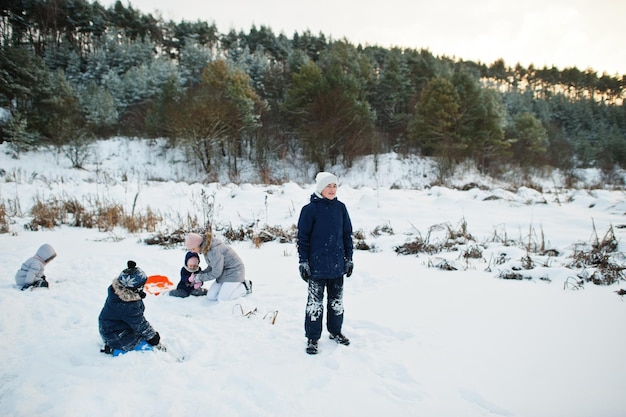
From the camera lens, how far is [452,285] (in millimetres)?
4195

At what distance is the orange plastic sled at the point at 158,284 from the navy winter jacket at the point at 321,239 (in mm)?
2320

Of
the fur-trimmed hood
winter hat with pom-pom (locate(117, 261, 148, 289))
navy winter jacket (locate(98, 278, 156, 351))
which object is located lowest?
navy winter jacket (locate(98, 278, 156, 351))

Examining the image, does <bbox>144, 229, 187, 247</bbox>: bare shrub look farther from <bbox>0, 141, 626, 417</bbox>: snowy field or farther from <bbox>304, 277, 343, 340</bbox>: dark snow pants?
<bbox>304, 277, 343, 340</bbox>: dark snow pants

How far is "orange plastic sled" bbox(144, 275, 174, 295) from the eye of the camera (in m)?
4.19

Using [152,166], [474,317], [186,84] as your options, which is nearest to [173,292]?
[474,317]

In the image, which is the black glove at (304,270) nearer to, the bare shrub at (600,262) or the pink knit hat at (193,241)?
the pink knit hat at (193,241)

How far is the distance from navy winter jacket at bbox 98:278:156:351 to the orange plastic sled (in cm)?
141

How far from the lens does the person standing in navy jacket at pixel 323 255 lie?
2951 millimetres

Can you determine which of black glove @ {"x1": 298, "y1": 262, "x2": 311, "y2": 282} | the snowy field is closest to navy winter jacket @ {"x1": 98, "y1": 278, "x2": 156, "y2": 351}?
the snowy field

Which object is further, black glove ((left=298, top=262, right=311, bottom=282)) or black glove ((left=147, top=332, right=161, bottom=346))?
black glove ((left=298, top=262, right=311, bottom=282))

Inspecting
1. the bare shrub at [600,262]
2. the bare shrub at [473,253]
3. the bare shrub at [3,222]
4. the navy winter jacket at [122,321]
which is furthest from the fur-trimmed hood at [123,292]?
the bare shrub at [3,222]

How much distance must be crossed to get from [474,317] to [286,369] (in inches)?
80.0

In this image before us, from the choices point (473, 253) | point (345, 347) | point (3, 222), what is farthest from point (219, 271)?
point (3, 222)

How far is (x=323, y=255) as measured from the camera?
2.96m
